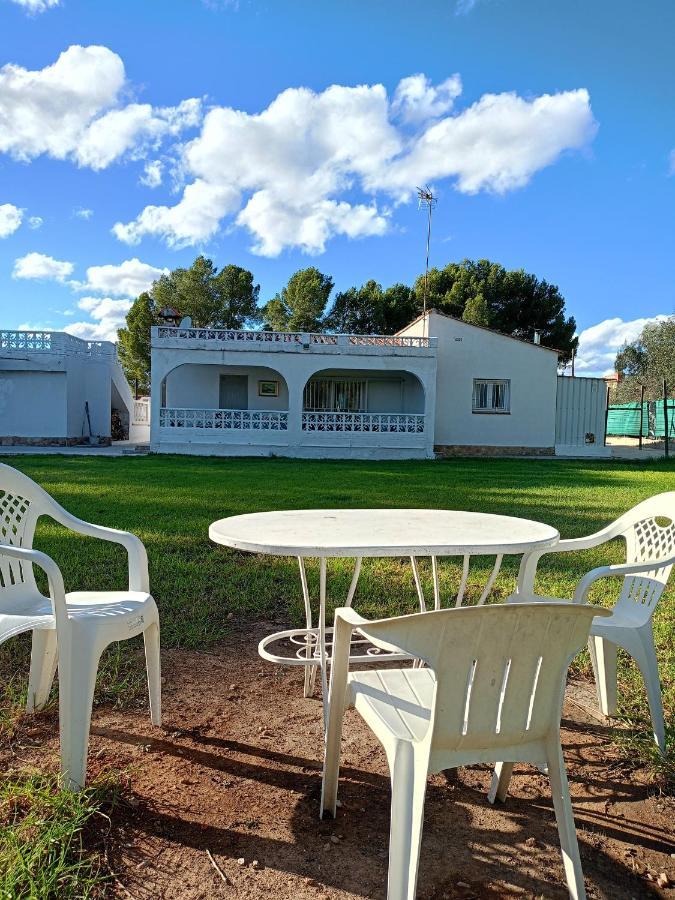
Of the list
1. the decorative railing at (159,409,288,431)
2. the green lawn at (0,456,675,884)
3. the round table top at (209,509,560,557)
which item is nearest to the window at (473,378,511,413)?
the green lawn at (0,456,675,884)

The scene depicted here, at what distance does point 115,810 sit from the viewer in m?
2.08

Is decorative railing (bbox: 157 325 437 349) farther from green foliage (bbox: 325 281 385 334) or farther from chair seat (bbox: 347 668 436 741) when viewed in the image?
green foliage (bbox: 325 281 385 334)

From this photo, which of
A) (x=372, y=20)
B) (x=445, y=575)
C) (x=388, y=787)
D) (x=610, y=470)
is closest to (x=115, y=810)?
(x=388, y=787)

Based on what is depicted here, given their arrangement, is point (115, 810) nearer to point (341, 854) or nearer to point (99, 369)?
point (341, 854)

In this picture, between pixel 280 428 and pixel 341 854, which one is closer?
pixel 341 854

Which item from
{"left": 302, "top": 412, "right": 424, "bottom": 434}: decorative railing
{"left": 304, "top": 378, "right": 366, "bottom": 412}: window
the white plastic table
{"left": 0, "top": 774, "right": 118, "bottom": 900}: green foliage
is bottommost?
{"left": 0, "top": 774, "right": 118, "bottom": 900}: green foliage

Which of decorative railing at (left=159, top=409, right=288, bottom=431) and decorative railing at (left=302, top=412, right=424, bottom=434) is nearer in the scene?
decorative railing at (left=159, top=409, right=288, bottom=431)

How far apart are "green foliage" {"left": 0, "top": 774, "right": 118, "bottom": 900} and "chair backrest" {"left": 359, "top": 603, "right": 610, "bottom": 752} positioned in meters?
1.13

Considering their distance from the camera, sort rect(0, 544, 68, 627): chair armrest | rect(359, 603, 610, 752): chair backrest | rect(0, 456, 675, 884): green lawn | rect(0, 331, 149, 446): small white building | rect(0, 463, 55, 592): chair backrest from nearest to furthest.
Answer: rect(359, 603, 610, 752): chair backrest
rect(0, 544, 68, 627): chair armrest
rect(0, 463, 55, 592): chair backrest
rect(0, 456, 675, 884): green lawn
rect(0, 331, 149, 446): small white building

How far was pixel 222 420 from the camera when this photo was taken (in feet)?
62.2

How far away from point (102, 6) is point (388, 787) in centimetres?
1256

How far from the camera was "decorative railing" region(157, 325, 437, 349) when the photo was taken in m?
18.7

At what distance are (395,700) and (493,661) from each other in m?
0.51

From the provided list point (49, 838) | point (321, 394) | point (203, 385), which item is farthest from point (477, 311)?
point (49, 838)
